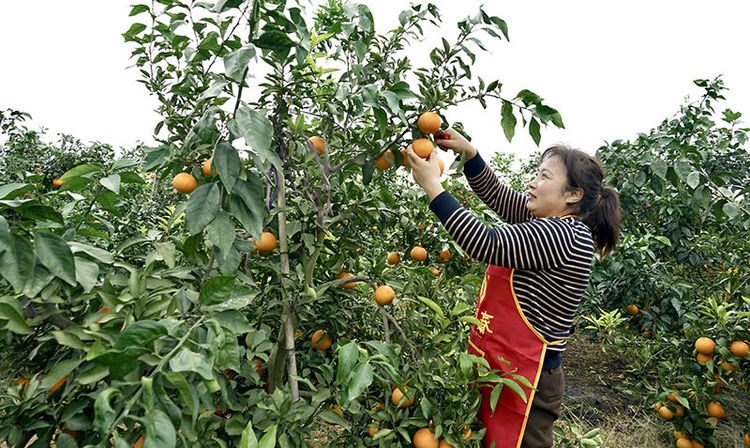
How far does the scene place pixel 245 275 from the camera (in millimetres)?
1139

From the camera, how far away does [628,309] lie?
337 cm

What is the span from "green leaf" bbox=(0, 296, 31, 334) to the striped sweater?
39.2 inches

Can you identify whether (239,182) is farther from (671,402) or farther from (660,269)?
(660,269)

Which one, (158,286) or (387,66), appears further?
(387,66)

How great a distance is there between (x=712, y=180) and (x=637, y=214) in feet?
5.15

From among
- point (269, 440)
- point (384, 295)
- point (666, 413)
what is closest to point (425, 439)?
point (384, 295)

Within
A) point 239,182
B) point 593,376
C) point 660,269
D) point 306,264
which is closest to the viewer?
point 239,182

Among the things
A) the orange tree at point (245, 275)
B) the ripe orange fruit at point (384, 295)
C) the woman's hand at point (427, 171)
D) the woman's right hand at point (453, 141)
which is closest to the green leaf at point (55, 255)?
the orange tree at point (245, 275)

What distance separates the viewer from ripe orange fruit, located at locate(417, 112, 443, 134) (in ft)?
3.71

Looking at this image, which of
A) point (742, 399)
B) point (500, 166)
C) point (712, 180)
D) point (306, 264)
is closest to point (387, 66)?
point (306, 264)

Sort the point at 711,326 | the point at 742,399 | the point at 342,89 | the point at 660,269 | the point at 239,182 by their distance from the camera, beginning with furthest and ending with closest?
the point at 660,269 → the point at 742,399 → the point at 711,326 → the point at 342,89 → the point at 239,182

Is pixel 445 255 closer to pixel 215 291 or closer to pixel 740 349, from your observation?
pixel 215 291

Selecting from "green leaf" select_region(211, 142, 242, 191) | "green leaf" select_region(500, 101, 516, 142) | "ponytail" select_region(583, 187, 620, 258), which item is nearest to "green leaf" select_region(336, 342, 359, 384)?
"green leaf" select_region(211, 142, 242, 191)

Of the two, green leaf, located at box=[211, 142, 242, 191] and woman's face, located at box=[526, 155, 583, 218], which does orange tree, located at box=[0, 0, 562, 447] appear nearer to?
green leaf, located at box=[211, 142, 242, 191]
